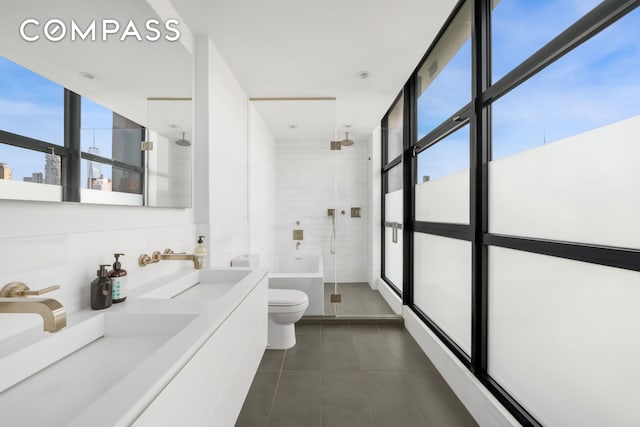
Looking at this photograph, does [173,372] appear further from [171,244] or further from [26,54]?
[171,244]

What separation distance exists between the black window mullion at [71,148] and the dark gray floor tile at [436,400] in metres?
2.11

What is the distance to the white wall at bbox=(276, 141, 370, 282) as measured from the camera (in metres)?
3.70

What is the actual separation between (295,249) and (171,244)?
2.10 meters

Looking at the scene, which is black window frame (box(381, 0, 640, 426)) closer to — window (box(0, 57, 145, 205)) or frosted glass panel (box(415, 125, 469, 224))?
frosted glass panel (box(415, 125, 469, 224))

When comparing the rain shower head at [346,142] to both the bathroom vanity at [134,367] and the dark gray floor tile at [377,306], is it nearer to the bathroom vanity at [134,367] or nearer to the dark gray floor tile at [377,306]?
the dark gray floor tile at [377,306]

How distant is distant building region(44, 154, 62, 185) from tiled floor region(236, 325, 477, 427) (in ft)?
5.05

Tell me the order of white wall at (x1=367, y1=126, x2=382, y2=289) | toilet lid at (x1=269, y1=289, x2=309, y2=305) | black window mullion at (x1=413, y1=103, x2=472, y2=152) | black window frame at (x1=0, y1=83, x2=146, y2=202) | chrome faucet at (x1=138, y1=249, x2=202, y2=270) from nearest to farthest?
black window frame at (x1=0, y1=83, x2=146, y2=202), chrome faucet at (x1=138, y1=249, x2=202, y2=270), black window mullion at (x1=413, y1=103, x2=472, y2=152), toilet lid at (x1=269, y1=289, x2=309, y2=305), white wall at (x1=367, y1=126, x2=382, y2=289)

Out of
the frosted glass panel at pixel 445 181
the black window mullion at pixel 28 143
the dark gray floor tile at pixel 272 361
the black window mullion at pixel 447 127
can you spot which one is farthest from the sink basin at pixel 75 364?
the black window mullion at pixel 447 127

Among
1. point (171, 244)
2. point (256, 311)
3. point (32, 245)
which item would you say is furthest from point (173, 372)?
point (171, 244)

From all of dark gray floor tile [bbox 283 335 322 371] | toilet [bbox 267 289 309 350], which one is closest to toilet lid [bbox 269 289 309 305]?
toilet [bbox 267 289 309 350]

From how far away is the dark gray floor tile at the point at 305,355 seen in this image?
2.40 metres

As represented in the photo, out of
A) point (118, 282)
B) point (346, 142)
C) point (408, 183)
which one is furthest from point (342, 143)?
point (118, 282)

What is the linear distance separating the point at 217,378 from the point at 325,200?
2768 millimetres

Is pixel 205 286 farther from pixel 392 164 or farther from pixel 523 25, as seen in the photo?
pixel 392 164
